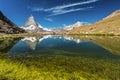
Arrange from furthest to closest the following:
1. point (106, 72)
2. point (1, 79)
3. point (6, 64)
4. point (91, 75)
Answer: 1. point (6, 64)
2. point (106, 72)
3. point (91, 75)
4. point (1, 79)

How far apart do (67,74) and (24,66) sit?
9655 millimetres

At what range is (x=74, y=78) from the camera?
25.9 metres

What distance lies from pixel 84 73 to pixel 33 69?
9.62m

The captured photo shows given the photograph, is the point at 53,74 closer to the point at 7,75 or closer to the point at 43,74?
the point at 43,74

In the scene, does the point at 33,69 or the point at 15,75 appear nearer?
the point at 15,75

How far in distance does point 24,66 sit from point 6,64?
15.2 ft

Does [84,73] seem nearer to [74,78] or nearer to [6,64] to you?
[74,78]

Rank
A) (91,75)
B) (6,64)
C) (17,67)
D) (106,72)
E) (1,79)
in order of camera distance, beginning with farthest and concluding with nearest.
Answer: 1. (6,64)
2. (17,67)
3. (106,72)
4. (91,75)
5. (1,79)

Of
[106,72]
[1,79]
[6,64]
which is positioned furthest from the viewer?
[6,64]

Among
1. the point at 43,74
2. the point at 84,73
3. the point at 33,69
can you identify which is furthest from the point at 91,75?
the point at 33,69

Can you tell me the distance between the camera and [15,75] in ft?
91.2

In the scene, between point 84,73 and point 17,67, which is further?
point 17,67

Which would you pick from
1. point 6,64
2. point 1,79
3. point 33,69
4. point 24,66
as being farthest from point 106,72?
point 6,64

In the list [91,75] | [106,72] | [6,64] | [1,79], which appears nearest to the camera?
[1,79]
